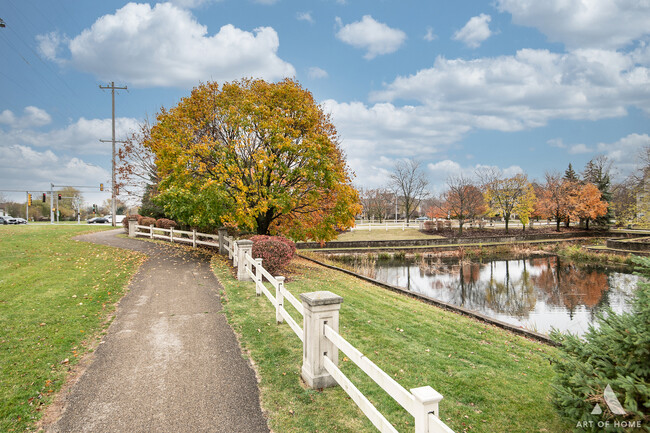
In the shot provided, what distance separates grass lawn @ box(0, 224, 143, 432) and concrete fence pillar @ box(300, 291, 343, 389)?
3508mm

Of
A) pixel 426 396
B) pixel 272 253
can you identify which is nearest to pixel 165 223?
pixel 272 253

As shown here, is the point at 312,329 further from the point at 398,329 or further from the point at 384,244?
the point at 384,244

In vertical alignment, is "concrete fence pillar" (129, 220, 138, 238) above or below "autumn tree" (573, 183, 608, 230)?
below

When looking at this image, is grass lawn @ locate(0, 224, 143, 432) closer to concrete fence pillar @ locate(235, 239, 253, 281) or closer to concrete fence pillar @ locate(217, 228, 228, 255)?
concrete fence pillar @ locate(235, 239, 253, 281)

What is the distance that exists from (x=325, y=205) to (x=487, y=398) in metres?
12.5

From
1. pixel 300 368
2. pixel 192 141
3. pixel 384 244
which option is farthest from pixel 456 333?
pixel 384 244

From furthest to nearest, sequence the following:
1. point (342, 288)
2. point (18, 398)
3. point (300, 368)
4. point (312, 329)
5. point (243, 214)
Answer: point (243, 214)
point (342, 288)
point (300, 368)
point (312, 329)
point (18, 398)

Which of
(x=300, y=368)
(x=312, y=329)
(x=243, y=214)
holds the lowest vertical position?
(x=300, y=368)

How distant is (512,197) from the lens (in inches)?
1725

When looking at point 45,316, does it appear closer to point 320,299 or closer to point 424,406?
point 320,299

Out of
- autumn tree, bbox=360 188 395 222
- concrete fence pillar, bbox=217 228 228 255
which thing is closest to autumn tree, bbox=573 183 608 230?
autumn tree, bbox=360 188 395 222

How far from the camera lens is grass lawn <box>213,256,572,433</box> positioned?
446cm

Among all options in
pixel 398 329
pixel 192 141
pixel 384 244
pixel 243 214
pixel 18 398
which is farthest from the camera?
pixel 384 244

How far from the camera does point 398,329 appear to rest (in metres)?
8.19
